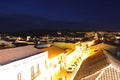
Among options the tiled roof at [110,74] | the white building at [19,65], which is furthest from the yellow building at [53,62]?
the tiled roof at [110,74]

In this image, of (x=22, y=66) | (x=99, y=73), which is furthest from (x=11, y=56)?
(x=99, y=73)

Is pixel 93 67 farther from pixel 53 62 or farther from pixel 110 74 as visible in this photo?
pixel 53 62

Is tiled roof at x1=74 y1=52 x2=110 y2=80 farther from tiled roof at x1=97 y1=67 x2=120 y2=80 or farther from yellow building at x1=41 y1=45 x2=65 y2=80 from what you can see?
yellow building at x1=41 y1=45 x2=65 y2=80

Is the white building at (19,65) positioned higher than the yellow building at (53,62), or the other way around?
the white building at (19,65)

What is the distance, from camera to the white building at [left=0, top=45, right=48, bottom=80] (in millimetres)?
19908

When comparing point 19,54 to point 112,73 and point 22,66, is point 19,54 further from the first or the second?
point 112,73

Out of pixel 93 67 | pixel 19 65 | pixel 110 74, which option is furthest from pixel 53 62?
pixel 110 74

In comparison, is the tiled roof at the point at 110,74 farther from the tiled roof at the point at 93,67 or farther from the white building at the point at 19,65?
the white building at the point at 19,65

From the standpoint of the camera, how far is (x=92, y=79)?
1877cm

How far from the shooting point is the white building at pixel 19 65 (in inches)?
784

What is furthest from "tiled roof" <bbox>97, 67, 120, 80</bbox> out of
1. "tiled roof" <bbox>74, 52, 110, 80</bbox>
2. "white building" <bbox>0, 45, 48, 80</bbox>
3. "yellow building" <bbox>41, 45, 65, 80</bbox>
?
"yellow building" <bbox>41, 45, 65, 80</bbox>

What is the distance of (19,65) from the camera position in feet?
74.7

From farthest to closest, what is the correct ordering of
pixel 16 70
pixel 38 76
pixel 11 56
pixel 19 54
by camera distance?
pixel 38 76, pixel 19 54, pixel 11 56, pixel 16 70

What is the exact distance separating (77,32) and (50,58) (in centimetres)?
13475
